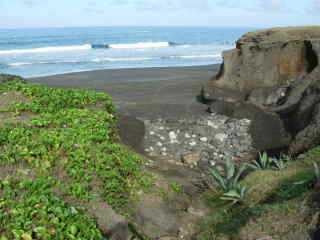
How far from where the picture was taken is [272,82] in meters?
13.8

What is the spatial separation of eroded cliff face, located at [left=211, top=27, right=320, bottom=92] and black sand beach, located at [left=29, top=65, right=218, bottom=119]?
1.60m

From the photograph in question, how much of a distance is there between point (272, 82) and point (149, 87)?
481 cm

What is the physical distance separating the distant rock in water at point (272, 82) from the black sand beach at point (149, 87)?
1072 millimetres

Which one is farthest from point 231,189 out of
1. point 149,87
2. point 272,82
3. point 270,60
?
point 149,87

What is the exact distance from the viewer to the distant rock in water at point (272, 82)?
1109cm

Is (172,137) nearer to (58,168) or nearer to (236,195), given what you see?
(236,195)

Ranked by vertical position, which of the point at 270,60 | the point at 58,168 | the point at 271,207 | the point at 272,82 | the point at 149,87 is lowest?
the point at 271,207

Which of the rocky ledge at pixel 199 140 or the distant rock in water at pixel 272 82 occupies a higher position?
the distant rock in water at pixel 272 82

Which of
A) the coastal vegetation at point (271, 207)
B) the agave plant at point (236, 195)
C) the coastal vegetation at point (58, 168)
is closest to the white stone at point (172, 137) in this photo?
the coastal vegetation at point (58, 168)

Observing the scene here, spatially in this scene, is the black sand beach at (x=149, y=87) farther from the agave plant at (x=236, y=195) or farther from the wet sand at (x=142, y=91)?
the agave plant at (x=236, y=195)

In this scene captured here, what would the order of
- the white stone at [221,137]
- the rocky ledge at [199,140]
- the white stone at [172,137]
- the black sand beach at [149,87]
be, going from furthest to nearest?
the black sand beach at [149,87], the white stone at [221,137], the white stone at [172,137], the rocky ledge at [199,140]

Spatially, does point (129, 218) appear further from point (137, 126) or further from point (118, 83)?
point (118, 83)

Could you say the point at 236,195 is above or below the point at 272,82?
below

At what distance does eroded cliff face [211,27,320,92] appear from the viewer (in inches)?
530
